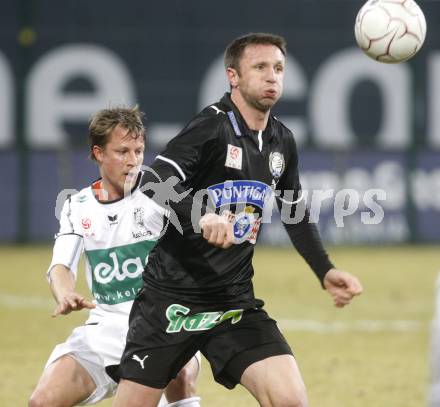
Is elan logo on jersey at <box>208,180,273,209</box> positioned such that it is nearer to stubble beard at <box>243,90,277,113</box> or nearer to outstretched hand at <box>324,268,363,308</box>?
stubble beard at <box>243,90,277,113</box>

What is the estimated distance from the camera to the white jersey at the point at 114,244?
231 inches

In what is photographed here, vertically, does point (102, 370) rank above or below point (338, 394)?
above

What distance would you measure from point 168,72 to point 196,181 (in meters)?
13.3

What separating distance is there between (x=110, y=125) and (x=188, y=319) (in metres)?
1.27

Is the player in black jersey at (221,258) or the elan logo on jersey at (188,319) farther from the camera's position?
the elan logo on jersey at (188,319)

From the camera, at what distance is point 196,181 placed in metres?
5.45

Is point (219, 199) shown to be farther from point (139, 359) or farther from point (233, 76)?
point (139, 359)

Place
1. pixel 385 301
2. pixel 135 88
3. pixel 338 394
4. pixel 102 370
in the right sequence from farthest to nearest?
pixel 135 88, pixel 385 301, pixel 338 394, pixel 102 370

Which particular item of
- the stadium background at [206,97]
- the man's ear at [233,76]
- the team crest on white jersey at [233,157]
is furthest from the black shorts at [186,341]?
the stadium background at [206,97]

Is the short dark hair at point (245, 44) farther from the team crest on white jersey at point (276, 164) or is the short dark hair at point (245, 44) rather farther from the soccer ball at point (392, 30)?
the soccer ball at point (392, 30)

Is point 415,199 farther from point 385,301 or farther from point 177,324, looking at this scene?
point 177,324

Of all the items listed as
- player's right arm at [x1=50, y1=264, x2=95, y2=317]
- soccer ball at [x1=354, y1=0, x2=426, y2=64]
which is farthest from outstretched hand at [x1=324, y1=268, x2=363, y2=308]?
soccer ball at [x1=354, y1=0, x2=426, y2=64]

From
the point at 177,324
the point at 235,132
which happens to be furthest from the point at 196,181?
the point at 177,324

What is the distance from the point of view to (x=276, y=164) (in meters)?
5.61
